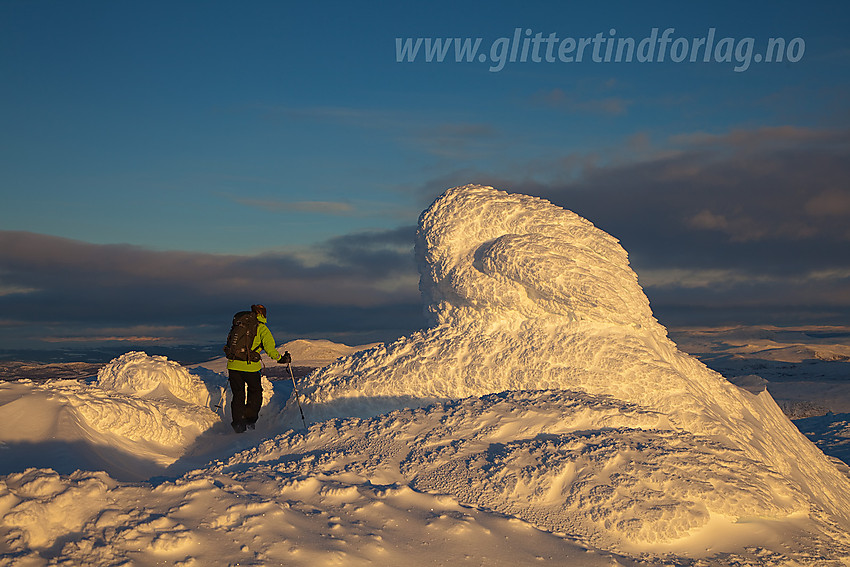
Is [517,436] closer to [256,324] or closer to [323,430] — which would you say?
[323,430]

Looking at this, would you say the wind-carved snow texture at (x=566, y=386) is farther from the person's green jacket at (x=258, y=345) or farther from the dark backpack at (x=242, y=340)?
the dark backpack at (x=242, y=340)

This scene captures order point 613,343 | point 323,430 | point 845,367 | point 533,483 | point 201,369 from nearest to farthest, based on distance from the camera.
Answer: point 533,483, point 323,430, point 613,343, point 201,369, point 845,367

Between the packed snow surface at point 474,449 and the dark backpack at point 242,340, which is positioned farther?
the dark backpack at point 242,340

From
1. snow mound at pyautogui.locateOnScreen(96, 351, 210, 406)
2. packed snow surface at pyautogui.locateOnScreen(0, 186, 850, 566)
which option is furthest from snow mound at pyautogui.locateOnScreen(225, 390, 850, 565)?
snow mound at pyautogui.locateOnScreen(96, 351, 210, 406)

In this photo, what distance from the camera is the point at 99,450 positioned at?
664 centimetres

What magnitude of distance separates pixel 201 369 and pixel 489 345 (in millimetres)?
5690

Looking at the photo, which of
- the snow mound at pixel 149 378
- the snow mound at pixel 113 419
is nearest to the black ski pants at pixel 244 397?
the snow mound at pixel 113 419

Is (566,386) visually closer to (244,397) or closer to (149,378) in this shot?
(244,397)

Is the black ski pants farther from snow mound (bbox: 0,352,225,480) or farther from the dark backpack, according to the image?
snow mound (bbox: 0,352,225,480)

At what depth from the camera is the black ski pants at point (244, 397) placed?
28.5 feet

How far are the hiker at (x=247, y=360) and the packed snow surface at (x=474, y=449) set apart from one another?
1.13 feet

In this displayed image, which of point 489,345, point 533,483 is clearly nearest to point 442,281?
point 489,345

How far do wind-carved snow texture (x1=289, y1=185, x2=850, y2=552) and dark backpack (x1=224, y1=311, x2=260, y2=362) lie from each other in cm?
93

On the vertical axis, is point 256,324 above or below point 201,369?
above
